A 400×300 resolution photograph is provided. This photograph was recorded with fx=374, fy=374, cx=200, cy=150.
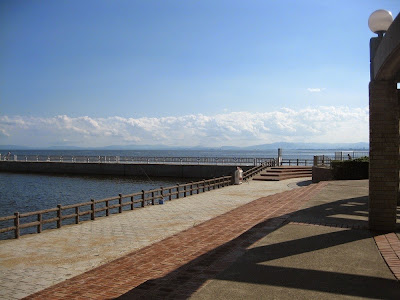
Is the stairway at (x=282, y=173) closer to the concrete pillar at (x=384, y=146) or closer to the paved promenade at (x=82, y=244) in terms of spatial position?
the paved promenade at (x=82, y=244)

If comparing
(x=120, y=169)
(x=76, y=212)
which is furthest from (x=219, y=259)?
(x=120, y=169)

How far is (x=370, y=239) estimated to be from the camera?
8.30 meters

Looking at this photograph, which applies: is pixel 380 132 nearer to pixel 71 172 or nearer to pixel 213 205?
pixel 213 205

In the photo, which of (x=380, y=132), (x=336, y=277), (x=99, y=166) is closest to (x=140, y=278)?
(x=336, y=277)

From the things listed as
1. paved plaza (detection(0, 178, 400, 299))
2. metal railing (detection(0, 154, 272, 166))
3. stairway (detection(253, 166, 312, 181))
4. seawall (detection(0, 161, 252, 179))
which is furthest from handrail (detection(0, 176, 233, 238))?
metal railing (detection(0, 154, 272, 166))

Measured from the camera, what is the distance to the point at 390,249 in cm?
737

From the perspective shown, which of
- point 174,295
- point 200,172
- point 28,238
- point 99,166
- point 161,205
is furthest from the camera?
point 99,166

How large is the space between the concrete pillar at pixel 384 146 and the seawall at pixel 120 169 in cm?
3526

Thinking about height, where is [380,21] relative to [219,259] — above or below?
above

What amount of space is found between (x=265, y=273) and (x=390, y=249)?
9.57ft

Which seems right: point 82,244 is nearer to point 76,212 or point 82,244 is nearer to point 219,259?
point 76,212

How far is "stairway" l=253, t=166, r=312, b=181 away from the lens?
33562 mm

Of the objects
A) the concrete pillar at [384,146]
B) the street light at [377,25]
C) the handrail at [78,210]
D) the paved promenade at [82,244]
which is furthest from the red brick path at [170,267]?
the handrail at [78,210]

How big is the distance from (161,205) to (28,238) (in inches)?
293
